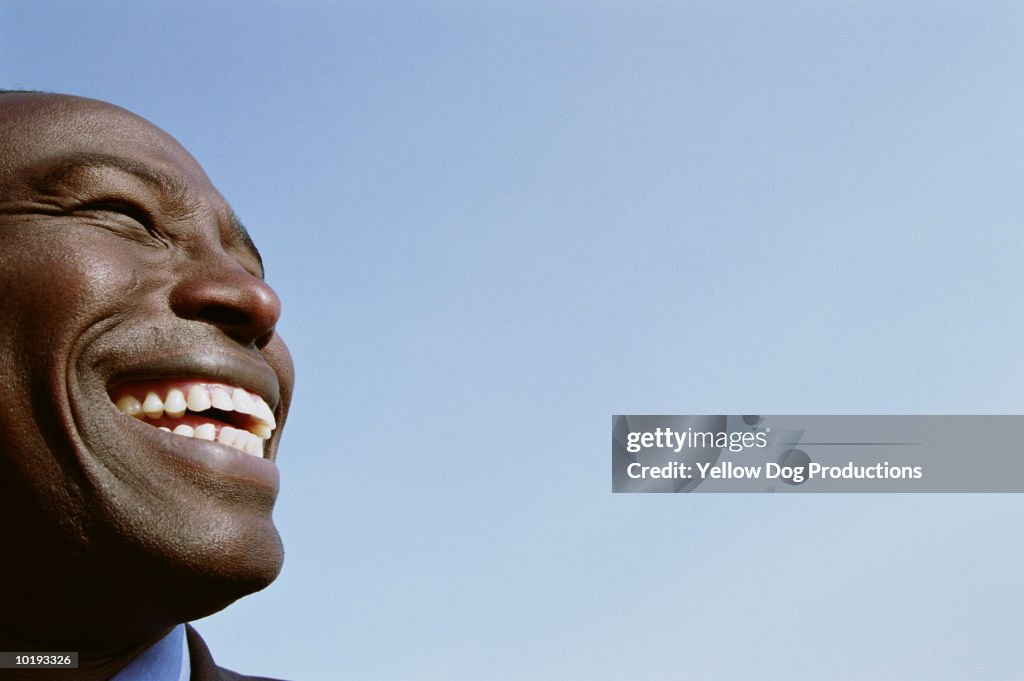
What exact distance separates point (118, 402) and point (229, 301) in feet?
1.22

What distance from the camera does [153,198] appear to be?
9.91 feet

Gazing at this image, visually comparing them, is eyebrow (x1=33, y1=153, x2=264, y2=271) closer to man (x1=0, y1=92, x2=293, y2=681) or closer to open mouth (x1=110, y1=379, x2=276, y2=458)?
man (x1=0, y1=92, x2=293, y2=681)

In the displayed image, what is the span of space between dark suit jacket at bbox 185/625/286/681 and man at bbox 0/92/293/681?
0.17 m

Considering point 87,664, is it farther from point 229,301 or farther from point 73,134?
point 73,134

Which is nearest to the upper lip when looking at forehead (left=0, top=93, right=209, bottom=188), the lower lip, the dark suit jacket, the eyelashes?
the lower lip

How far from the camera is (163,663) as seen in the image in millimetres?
3047

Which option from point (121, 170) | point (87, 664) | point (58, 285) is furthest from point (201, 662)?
point (121, 170)

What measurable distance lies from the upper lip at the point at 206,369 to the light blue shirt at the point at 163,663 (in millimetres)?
743

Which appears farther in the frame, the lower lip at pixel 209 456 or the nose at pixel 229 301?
the nose at pixel 229 301

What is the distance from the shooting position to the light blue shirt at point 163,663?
296cm

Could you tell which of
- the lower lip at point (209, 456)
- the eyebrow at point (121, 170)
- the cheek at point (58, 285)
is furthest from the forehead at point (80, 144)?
the lower lip at point (209, 456)

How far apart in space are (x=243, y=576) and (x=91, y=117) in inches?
52.1

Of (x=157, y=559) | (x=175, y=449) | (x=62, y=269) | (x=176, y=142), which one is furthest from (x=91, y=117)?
(x=157, y=559)

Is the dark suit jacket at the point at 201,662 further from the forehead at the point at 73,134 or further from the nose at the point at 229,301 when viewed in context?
the forehead at the point at 73,134
